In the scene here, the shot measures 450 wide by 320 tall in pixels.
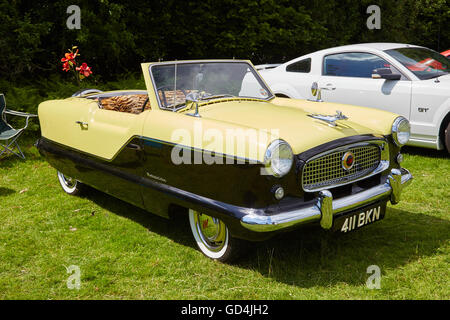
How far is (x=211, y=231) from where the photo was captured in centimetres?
357

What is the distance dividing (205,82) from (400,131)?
5.64 ft

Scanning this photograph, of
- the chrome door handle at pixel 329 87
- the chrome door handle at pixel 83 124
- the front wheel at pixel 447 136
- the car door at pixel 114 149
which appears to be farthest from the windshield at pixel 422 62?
the chrome door handle at pixel 83 124

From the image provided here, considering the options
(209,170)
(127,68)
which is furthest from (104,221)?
(127,68)

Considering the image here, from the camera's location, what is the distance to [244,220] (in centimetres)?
298

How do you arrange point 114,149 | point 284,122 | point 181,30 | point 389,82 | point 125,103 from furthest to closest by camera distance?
point 181,30 < point 389,82 < point 125,103 < point 114,149 < point 284,122

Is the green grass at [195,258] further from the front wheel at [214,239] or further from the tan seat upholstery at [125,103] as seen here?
the tan seat upholstery at [125,103]

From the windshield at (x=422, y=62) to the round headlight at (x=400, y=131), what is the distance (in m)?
2.64

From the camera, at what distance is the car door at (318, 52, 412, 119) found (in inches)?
245

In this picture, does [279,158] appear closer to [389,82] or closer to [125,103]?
[125,103]

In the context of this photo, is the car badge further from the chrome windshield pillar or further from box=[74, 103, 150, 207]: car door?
box=[74, 103, 150, 207]: car door

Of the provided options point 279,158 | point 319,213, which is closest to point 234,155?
point 279,158

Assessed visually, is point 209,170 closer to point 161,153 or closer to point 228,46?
point 161,153

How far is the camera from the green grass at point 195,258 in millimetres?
3174

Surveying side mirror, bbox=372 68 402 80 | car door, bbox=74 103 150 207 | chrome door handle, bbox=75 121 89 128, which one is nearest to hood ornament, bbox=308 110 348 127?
car door, bbox=74 103 150 207
